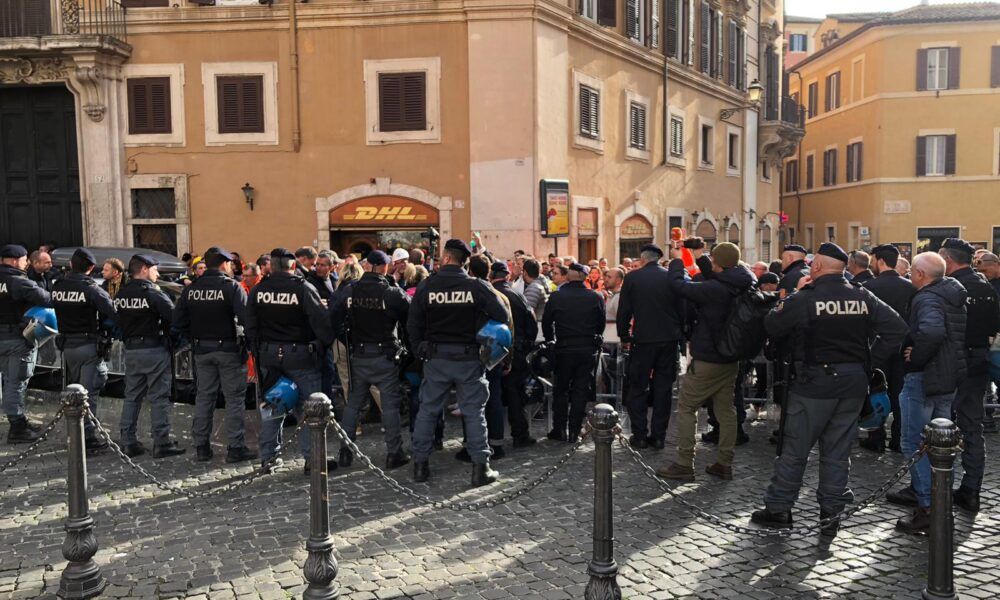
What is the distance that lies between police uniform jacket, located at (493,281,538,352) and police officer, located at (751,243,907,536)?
2.85 m

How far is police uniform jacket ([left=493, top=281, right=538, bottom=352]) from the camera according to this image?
7.94 metres

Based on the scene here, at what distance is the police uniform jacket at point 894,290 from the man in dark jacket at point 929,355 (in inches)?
66.4

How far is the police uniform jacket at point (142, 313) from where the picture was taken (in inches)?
304

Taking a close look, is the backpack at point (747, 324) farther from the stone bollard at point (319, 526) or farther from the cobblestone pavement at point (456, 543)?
the stone bollard at point (319, 526)

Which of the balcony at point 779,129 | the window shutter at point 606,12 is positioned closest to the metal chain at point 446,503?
the window shutter at point 606,12

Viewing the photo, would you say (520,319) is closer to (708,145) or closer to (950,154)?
(708,145)

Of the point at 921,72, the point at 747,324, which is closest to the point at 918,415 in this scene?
the point at 747,324

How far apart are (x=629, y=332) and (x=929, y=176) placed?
30.3 metres

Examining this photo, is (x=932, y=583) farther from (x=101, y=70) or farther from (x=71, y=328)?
(x=101, y=70)

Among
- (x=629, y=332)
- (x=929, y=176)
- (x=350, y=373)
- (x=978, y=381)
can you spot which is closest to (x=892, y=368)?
(x=978, y=381)

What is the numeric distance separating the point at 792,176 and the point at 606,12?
83.3 ft

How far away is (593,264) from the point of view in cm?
1477

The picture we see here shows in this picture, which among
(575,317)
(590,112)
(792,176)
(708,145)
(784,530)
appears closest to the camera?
(784,530)

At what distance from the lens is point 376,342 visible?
7.26 m
